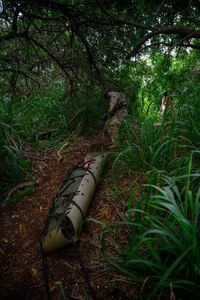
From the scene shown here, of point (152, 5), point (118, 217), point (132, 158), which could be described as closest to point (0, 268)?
point (118, 217)

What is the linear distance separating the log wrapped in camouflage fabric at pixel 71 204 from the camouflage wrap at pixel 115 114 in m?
0.65

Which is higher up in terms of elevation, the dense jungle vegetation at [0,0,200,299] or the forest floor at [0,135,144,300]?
the dense jungle vegetation at [0,0,200,299]

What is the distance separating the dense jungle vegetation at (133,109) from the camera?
→ 1.27 metres

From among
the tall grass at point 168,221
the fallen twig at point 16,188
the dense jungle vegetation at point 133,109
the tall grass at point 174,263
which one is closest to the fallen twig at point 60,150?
the dense jungle vegetation at point 133,109

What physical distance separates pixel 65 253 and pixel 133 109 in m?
2.89

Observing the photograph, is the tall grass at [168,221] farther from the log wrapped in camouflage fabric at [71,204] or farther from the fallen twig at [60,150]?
the fallen twig at [60,150]

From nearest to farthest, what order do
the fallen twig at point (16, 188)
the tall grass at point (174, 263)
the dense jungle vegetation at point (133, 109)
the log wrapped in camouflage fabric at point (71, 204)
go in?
the tall grass at point (174, 263)
the dense jungle vegetation at point (133, 109)
the log wrapped in camouflage fabric at point (71, 204)
the fallen twig at point (16, 188)

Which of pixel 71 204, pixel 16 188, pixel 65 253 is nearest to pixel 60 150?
pixel 16 188

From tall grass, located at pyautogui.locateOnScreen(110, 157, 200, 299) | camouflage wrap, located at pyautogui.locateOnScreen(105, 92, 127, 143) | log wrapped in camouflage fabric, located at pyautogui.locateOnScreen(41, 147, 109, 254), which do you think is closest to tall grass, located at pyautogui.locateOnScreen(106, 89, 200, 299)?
tall grass, located at pyautogui.locateOnScreen(110, 157, 200, 299)

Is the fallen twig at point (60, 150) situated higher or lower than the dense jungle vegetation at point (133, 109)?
lower

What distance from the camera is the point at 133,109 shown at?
13.6 ft

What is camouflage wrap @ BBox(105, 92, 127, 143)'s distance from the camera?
3.27 metres

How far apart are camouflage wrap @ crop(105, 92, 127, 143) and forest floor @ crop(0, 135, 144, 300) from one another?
810 mm

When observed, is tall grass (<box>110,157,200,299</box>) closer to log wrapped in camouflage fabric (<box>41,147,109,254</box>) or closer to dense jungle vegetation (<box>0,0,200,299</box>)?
dense jungle vegetation (<box>0,0,200,299</box>)
